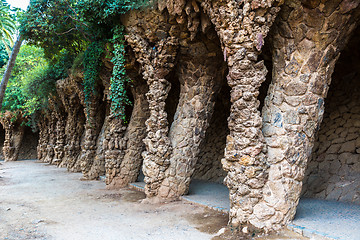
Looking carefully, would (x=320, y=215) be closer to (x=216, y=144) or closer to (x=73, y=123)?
(x=216, y=144)

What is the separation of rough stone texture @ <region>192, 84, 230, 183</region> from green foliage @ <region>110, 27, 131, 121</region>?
9.47ft

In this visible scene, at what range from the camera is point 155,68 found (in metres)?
6.63

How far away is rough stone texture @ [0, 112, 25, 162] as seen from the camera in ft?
59.8

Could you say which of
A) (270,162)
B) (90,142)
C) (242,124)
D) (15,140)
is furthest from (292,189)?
(15,140)

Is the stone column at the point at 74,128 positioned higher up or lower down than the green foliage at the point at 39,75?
lower down

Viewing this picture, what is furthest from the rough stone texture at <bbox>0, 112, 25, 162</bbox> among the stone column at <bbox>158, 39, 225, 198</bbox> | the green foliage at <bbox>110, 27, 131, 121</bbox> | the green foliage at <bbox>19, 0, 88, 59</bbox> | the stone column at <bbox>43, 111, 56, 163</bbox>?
the stone column at <bbox>158, 39, 225, 198</bbox>

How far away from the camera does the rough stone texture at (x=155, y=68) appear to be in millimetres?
6426

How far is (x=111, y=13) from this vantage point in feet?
21.8

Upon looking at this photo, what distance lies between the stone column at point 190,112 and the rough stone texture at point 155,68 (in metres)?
0.22

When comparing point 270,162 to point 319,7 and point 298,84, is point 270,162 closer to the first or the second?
point 298,84

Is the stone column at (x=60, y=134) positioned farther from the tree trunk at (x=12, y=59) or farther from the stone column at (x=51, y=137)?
the tree trunk at (x=12, y=59)

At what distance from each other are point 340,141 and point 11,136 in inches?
773

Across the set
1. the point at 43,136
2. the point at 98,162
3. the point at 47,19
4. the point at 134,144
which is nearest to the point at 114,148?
the point at 134,144

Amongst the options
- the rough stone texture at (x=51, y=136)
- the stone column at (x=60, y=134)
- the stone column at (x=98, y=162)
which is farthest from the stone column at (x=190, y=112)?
the rough stone texture at (x=51, y=136)
